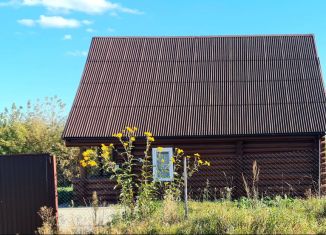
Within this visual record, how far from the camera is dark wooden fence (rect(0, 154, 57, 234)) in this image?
28.1 feet

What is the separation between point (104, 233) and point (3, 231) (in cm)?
257

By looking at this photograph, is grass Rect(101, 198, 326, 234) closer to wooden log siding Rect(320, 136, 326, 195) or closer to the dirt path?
the dirt path

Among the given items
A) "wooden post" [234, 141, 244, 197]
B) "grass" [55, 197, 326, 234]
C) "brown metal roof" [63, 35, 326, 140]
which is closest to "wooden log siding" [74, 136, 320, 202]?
"wooden post" [234, 141, 244, 197]

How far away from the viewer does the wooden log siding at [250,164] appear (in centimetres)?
1455

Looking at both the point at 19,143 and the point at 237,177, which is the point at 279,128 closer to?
the point at 237,177

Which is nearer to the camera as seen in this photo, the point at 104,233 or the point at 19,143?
the point at 104,233

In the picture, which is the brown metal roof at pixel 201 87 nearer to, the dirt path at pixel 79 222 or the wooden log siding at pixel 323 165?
the wooden log siding at pixel 323 165

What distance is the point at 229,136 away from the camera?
1454 centimetres

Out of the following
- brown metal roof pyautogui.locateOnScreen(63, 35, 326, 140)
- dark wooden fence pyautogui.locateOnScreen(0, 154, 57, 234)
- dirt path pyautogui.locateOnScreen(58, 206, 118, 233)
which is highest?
brown metal roof pyautogui.locateOnScreen(63, 35, 326, 140)

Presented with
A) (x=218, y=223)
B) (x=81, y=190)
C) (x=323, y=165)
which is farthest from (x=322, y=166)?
(x=218, y=223)

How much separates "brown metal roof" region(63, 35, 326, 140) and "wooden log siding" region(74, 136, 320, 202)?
0.55 metres

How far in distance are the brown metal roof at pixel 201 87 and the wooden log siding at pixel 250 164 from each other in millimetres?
547

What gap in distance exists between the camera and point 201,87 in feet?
53.9

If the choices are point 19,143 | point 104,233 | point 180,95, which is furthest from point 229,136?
point 19,143
